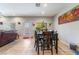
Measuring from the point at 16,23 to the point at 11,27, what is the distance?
2.43ft

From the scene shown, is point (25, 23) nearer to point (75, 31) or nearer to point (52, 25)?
point (52, 25)

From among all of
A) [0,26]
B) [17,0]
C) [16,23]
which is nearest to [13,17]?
[16,23]

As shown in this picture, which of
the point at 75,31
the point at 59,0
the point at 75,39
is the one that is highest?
the point at 59,0

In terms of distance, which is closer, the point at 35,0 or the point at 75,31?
the point at 35,0

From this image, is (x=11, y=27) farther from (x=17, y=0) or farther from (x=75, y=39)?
(x=17, y=0)

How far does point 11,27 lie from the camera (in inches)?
518

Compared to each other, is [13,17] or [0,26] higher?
[13,17]

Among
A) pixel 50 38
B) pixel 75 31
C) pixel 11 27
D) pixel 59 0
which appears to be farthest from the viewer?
pixel 11 27

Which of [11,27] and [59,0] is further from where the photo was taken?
[11,27]

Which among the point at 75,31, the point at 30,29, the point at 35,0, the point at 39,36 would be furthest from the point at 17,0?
the point at 30,29

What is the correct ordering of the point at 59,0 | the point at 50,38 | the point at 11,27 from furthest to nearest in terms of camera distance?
the point at 11,27
the point at 50,38
the point at 59,0

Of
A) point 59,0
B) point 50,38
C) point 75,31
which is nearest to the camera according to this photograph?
point 59,0

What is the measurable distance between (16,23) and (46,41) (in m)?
8.81

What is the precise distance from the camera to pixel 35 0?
4113mm
